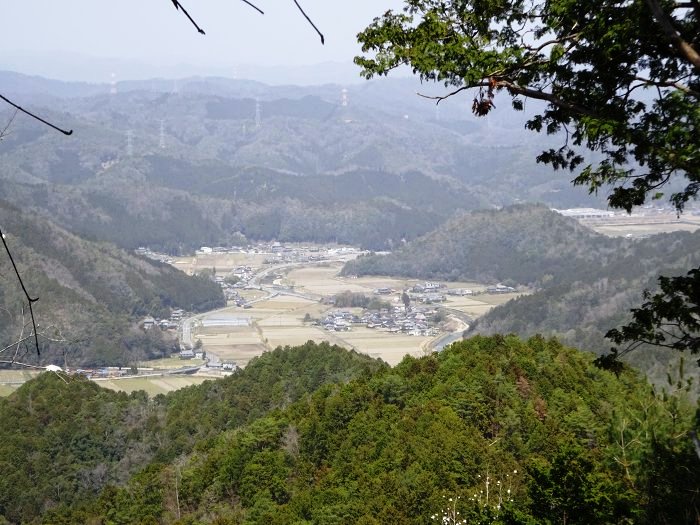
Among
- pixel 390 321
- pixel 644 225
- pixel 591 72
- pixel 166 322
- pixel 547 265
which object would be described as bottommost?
pixel 166 322

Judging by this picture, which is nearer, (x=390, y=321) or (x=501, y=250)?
(x=390, y=321)

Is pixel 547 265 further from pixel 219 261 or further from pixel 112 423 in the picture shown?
pixel 112 423

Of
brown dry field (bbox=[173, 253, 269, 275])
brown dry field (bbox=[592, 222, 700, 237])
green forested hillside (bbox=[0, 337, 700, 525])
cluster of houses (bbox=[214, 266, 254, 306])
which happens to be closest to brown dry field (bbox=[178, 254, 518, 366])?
cluster of houses (bbox=[214, 266, 254, 306])

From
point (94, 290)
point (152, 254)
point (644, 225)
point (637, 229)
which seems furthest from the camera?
point (152, 254)

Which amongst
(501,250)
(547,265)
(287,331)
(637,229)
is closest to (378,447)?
(287,331)

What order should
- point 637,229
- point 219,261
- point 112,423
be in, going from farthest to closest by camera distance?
point 219,261
point 637,229
point 112,423

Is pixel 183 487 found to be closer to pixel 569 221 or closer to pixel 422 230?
pixel 569 221

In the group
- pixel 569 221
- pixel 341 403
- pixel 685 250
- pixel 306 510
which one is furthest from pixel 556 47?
pixel 569 221
